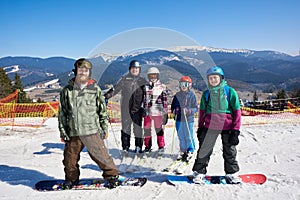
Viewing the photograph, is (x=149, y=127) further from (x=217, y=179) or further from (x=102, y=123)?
(x=217, y=179)

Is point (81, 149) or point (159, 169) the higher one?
point (81, 149)

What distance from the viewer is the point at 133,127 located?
496 centimetres

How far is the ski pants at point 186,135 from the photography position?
4.71 m

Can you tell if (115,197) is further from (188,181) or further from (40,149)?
(40,149)

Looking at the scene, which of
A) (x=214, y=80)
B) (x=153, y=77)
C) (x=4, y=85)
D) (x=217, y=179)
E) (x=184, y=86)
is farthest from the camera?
(x=4, y=85)

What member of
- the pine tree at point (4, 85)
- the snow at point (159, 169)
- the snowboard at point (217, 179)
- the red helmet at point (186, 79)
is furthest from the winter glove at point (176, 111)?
the pine tree at point (4, 85)

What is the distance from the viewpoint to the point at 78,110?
3299mm

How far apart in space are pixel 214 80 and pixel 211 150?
1.08m

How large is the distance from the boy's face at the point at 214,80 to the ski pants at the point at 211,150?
71cm

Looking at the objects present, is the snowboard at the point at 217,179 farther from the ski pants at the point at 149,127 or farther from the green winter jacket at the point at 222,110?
the ski pants at the point at 149,127

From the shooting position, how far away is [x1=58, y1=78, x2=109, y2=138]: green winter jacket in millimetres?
3291

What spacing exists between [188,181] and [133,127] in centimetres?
176

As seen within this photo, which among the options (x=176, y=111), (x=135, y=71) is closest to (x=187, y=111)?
(x=176, y=111)

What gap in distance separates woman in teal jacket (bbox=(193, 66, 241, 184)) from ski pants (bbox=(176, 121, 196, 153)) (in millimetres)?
1084
